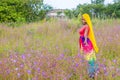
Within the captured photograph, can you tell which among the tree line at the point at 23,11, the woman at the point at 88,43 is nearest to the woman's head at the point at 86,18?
the woman at the point at 88,43

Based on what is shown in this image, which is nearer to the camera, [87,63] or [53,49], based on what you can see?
[87,63]

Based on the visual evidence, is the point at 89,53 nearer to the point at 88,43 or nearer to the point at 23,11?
the point at 88,43

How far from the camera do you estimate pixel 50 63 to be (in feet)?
15.5

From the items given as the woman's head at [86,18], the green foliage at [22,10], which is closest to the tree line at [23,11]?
the green foliage at [22,10]

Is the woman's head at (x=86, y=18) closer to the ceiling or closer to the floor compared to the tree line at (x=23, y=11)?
closer to the ceiling

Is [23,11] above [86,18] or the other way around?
the other way around

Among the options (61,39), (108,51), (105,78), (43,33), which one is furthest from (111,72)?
(43,33)

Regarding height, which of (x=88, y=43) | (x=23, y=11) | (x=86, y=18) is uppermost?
(x=86, y=18)

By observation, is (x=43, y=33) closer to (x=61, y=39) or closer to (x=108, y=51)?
(x=61, y=39)

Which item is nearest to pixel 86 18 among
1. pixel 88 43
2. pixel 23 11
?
pixel 88 43

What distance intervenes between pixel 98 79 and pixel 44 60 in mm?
1022

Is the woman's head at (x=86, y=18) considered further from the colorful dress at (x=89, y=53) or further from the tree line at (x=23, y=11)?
the tree line at (x=23, y=11)

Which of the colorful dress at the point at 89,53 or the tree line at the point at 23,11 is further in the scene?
the tree line at the point at 23,11

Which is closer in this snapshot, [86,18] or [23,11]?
[86,18]
